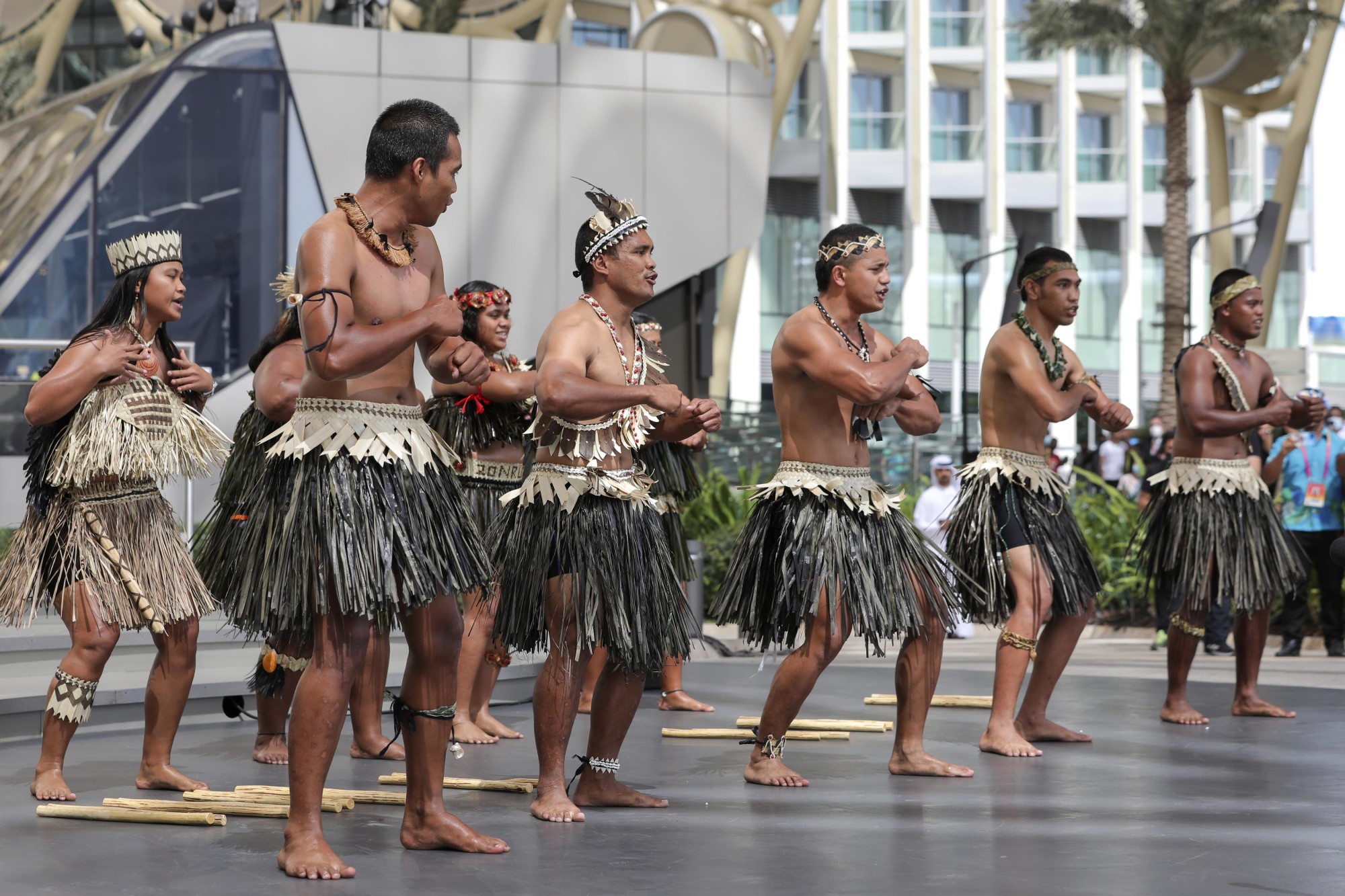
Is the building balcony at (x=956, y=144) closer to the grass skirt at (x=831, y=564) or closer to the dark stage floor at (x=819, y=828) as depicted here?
the dark stage floor at (x=819, y=828)

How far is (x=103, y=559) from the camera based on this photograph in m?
4.73

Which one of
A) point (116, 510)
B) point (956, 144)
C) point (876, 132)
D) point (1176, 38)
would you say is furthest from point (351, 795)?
point (956, 144)

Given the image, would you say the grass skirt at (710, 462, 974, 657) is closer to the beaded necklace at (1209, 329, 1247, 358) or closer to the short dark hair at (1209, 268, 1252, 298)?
the beaded necklace at (1209, 329, 1247, 358)

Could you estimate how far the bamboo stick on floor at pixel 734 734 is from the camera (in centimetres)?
618

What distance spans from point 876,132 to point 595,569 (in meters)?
33.6

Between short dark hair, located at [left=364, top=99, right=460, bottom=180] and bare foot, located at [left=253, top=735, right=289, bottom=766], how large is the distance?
96.4 inches

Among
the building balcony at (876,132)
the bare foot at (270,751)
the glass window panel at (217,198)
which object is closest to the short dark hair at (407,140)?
the bare foot at (270,751)

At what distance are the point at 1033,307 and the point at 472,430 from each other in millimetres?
2105

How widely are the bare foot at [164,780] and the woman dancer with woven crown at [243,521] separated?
0.39 meters

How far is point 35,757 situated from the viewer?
5.66 m

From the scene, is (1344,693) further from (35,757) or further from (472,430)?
(35,757)

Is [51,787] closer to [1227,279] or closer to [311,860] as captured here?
[311,860]

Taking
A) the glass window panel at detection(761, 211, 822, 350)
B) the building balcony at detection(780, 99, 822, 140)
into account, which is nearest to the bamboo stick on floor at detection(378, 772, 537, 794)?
the building balcony at detection(780, 99, 822, 140)

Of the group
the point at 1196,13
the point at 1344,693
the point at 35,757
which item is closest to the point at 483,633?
the point at 35,757
